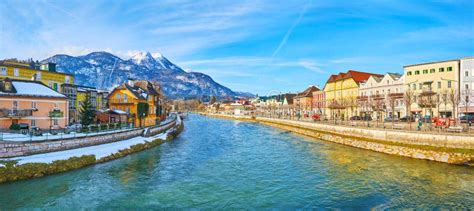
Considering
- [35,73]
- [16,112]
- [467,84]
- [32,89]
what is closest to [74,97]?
[35,73]

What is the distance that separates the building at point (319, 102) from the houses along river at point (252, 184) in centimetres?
6312

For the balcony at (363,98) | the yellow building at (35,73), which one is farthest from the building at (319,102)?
the yellow building at (35,73)

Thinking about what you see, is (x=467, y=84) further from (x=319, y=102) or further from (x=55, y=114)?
(x=55, y=114)

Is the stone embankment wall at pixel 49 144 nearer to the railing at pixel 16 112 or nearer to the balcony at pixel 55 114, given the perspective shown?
the balcony at pixel 55 114

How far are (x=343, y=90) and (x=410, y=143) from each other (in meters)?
52.3

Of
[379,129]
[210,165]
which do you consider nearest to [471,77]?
[379,129]

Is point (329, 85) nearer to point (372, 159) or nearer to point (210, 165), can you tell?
point (372, 159)

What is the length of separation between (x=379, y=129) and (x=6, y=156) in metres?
37.8

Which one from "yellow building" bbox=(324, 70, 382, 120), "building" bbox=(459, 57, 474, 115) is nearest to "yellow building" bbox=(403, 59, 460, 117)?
"building" bbox=(459, 57, 474, 115)

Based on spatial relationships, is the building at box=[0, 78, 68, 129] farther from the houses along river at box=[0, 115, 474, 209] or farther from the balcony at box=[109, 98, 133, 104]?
the balcony at box=[109, 98, 133, 104]

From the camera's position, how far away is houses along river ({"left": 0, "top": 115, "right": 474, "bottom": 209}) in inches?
652

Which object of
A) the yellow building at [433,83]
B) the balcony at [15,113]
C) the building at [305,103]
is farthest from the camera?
the building at [305,103]

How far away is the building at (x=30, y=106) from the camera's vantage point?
3070 centimetres

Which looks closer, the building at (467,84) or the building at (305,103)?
the building at (467,84)
